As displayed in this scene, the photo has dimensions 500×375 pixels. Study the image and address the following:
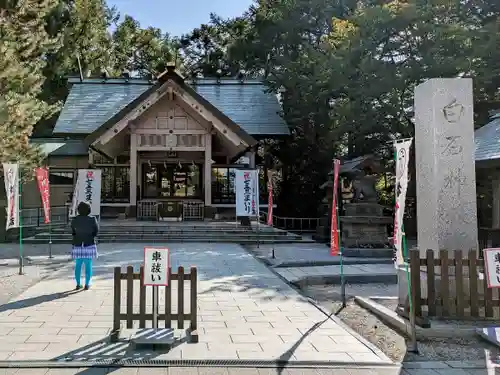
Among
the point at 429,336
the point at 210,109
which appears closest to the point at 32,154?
the point at 210,109

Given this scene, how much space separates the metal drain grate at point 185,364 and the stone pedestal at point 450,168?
2.89 metres

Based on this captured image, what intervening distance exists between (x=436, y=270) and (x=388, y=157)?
535 inches

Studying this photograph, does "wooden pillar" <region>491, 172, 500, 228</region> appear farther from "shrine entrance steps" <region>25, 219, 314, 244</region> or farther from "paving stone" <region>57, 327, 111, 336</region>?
"paving stone" <region>57, 327, 111, 336</region>

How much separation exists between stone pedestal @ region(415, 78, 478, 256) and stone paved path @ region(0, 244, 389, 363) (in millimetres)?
2277

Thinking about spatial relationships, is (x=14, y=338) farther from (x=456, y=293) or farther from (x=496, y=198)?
(x=496, y=198)

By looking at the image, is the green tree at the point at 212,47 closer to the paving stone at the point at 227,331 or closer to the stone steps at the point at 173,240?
the stone steps at the point at 173,240

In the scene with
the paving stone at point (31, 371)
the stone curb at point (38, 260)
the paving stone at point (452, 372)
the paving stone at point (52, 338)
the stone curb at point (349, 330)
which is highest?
the stone curb at point (38, 260)

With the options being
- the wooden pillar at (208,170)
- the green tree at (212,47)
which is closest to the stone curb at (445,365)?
the wooden pillar at (208,170)

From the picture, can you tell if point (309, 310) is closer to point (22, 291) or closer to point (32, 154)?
point (22, 291)

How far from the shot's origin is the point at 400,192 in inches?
241

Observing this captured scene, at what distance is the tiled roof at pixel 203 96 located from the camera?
24.4 m

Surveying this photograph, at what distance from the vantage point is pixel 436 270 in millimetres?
6961

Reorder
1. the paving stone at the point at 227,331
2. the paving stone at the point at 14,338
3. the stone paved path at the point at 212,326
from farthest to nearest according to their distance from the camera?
the paving stone at the point at 227,331 < the paving stone at the point at 14,338 < the stone paved path at the point at 212,326

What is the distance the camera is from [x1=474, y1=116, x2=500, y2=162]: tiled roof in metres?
11.4
